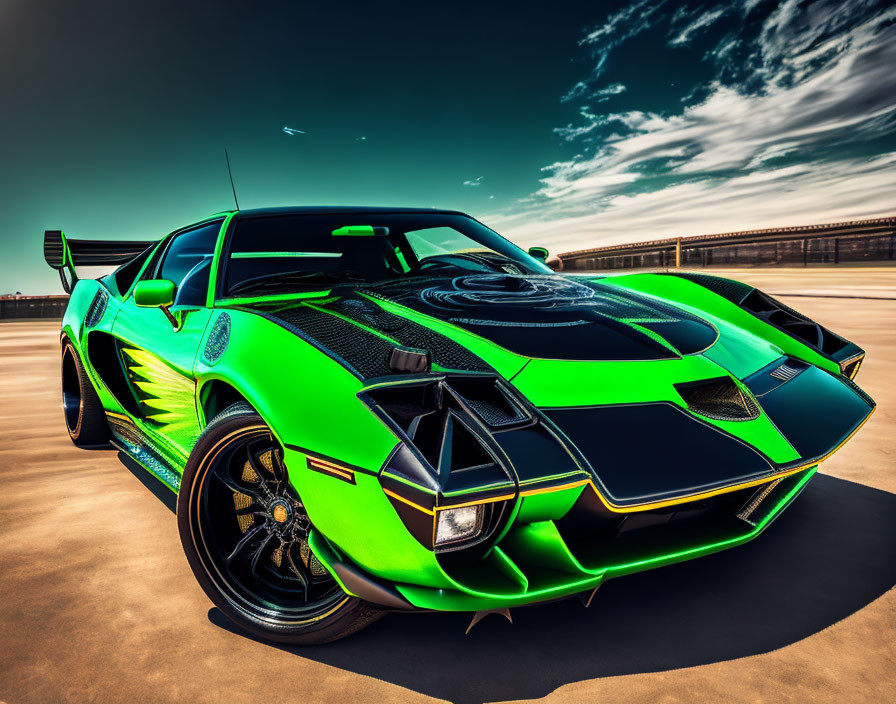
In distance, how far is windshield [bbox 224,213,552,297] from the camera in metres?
2.23

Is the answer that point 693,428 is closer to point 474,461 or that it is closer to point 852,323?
point 474,461

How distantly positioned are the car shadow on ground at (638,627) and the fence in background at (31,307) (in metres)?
20.4

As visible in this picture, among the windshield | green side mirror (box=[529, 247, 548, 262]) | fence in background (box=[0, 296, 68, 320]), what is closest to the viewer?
the windshield

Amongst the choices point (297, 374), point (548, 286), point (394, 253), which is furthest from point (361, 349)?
point (394, 253)

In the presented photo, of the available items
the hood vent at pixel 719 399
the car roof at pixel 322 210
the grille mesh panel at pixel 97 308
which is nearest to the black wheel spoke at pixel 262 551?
the hood vent at pixel 719 399

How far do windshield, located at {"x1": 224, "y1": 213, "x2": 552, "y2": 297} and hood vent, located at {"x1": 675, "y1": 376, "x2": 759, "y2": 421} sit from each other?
1.08 m

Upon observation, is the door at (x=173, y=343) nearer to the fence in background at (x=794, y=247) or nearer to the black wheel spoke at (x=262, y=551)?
the black wheel spoke at (x=262, y=551)

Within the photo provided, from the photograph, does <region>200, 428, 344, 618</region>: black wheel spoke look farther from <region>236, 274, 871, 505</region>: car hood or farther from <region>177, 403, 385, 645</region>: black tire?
<region>236, 274, 871, 505</region>: car hood

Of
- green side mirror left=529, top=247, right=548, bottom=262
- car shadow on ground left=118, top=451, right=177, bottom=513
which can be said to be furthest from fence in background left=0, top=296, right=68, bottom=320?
green side mirror left=529, top=247, right=548, bottom=262

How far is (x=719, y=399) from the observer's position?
5.59 ft

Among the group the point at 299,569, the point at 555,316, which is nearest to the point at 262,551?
the point at 299,569

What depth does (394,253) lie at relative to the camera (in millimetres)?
2959

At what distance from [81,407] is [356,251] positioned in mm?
1783

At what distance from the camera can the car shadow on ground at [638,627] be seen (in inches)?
53.1
